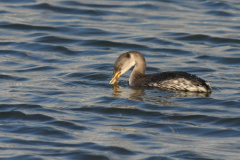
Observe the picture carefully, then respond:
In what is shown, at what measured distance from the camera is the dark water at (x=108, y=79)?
7.25m

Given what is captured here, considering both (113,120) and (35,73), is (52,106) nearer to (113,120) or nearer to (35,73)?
(113,120)

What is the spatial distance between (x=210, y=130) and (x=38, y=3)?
1245cm

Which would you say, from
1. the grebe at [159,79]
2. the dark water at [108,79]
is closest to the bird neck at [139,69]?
the grebe at [159,79]

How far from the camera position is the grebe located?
389 inches

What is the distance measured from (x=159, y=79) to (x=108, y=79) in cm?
153

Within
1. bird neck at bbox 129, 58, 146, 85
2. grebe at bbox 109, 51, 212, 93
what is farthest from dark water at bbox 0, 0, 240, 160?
bird neck at bbox 129, 58, 146, 85

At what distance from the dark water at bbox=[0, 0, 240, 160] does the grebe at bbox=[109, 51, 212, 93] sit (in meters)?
0.18

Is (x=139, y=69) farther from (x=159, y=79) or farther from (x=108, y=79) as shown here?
(x=159, y=79)

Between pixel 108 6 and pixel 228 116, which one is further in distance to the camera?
pixel 108 6

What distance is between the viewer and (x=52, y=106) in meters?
9.05

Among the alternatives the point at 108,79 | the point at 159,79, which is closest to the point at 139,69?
the point at 108,79

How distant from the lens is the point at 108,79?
37.3 feet

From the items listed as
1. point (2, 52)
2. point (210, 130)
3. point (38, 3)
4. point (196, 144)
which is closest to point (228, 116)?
point (210, 130)

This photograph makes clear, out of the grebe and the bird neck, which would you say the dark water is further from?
the bird neck
